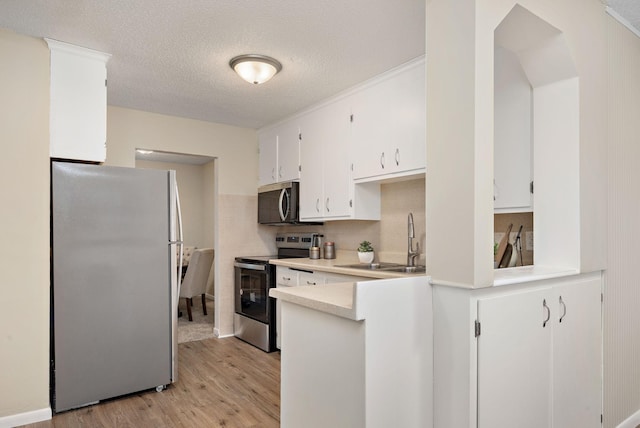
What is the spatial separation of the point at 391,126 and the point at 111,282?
2358mm

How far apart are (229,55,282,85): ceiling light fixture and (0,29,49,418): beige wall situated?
124 centimetres

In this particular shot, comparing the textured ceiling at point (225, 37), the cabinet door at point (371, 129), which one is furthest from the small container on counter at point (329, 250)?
the textured ceiling at point (225, 37)

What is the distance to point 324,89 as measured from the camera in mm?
3514

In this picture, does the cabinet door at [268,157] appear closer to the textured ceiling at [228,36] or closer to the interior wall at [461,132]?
the textured ceiling at [228,36]

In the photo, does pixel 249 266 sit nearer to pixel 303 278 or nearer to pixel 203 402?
pixel 303 278

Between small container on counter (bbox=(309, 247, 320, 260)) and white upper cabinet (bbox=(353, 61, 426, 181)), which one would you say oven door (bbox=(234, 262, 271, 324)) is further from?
white upper cabinet (bbox=(353, 61, 426, 181))

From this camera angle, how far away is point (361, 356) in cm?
140

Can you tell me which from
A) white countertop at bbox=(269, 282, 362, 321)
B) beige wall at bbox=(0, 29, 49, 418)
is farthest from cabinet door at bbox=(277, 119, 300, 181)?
white countertop at bbox=(269, 282, 362, 321)

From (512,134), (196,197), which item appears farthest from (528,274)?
(196,197)

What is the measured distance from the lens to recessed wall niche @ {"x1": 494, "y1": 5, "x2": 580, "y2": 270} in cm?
197

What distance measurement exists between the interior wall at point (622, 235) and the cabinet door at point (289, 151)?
267cm

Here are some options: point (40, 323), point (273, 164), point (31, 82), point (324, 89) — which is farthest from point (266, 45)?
point (40, 323)

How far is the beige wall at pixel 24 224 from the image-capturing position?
8.21 ft

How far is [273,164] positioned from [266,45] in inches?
78.1
